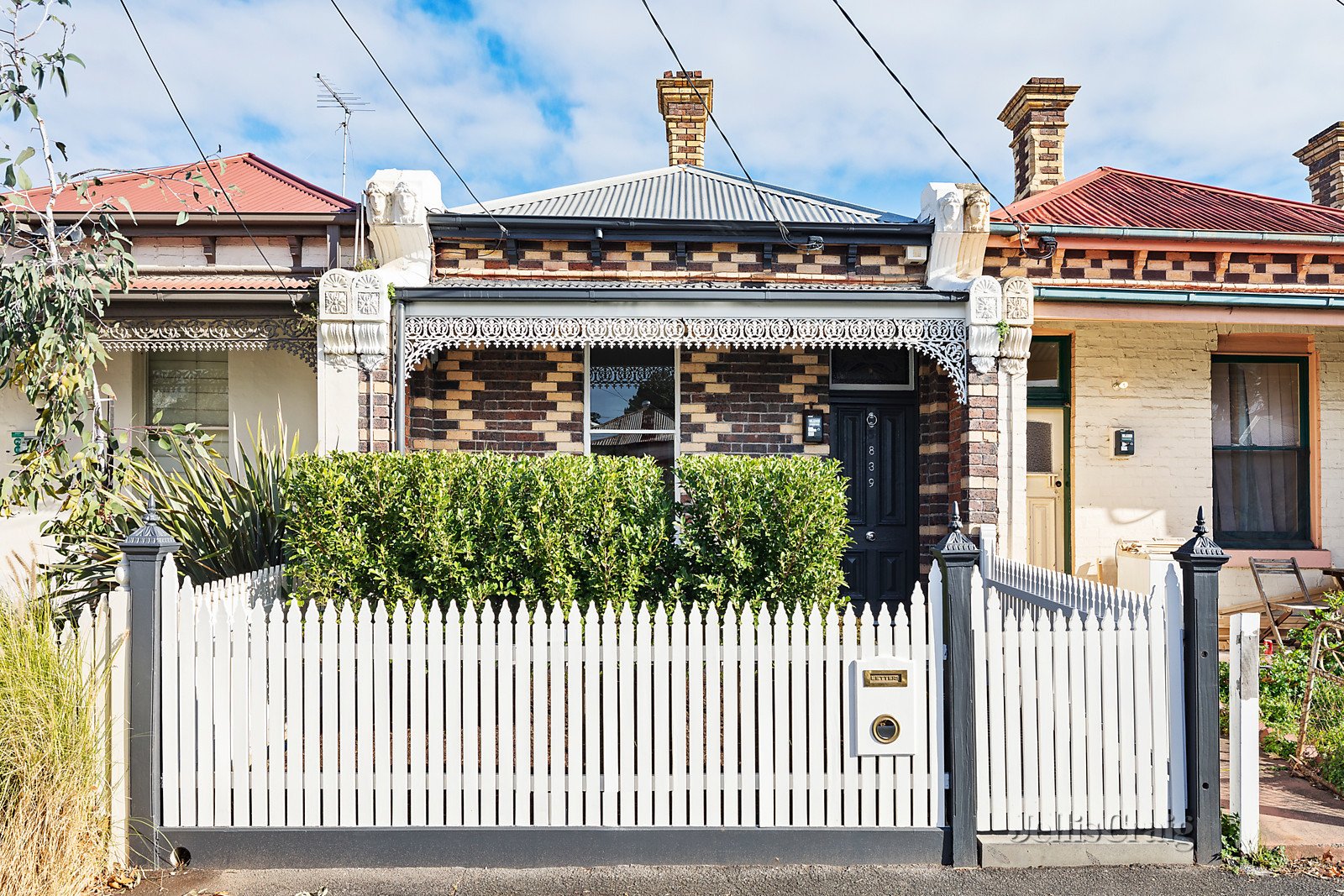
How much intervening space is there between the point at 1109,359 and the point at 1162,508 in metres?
1.53

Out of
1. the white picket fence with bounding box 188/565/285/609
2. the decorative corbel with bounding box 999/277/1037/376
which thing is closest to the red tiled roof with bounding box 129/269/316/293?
the white picket fence with bounding box 188/565/285/609

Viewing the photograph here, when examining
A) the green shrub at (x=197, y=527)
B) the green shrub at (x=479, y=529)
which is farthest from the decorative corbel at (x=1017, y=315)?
the green shrub at (x=197, y=527)

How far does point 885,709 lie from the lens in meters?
3.65

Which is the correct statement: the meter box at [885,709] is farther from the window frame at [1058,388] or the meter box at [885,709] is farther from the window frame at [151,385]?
the window frame at [151,385]

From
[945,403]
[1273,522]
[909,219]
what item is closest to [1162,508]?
[1273,522]

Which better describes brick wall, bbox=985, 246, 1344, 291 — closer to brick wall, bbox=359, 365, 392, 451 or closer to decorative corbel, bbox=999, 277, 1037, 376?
decorative corbel, bbox=999, 277, 1037, 376

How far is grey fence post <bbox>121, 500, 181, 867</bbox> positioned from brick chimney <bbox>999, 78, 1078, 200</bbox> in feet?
32.1

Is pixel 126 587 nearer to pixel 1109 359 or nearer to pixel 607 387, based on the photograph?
pixel 607 387

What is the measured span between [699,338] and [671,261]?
1.08 metres

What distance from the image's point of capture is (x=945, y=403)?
25.4 feet

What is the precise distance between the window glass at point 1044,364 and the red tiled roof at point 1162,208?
1197mm

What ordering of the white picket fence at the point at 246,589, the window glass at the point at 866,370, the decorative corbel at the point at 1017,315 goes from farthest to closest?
the window glass at the point at 866,370
the decorative corbel at the point at 1017,315
the white picket fence at the point at 246,589

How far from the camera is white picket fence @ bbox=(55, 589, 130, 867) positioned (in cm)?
357

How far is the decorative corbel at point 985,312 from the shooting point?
686 cm
